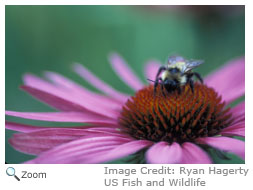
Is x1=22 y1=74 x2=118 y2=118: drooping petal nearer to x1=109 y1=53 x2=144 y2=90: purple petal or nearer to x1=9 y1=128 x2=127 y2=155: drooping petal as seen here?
x1=9 y1=128 x2=127 y2=155: drooping petal

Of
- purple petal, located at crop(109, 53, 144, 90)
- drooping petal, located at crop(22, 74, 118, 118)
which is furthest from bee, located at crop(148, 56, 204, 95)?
purple petal, located at crop(109, 53, 144, 90)

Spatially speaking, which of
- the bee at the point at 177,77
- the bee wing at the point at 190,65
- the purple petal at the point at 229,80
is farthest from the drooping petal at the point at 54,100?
the purple petal at the point at 229,80

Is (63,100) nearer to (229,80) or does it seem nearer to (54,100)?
(54,100)

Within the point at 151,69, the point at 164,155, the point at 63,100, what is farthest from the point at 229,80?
the point at 164,155

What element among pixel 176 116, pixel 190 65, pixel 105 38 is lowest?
pixel 176 116
